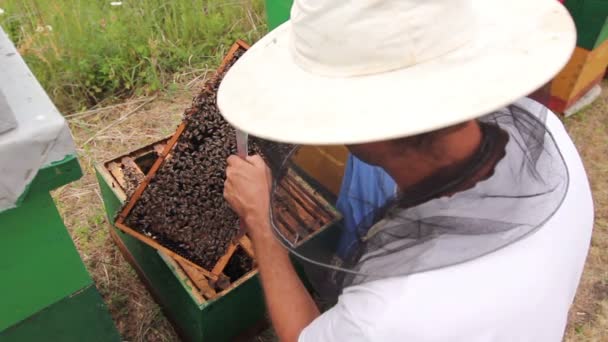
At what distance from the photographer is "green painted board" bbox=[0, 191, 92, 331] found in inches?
46.7

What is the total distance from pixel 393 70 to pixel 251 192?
0.65 m

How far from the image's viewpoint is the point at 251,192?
1.41 meters

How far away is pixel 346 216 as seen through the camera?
156 cm

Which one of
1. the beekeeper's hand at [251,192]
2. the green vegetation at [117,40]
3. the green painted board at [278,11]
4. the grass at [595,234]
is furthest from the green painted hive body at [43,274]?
the green vegetation at [117,40]

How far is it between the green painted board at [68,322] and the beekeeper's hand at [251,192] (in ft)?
1.71

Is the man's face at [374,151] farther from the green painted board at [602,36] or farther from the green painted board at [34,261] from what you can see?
the green painted board at [602,36]

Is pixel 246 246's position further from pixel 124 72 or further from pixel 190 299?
pixel 124 72

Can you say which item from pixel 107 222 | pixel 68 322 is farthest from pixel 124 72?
pixel 68 322

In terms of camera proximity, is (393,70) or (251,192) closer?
(393,70)

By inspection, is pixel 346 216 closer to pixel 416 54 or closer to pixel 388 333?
pixel 388 333

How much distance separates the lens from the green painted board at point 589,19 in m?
2.78

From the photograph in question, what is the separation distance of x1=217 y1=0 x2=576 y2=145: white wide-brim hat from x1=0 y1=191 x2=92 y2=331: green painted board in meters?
0.57

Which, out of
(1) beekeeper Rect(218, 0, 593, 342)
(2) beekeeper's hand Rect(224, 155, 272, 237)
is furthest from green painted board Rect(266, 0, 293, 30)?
(1) beekeeper Rect(218, 0, 593, 342)

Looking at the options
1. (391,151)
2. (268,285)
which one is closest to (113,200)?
(268,285)
